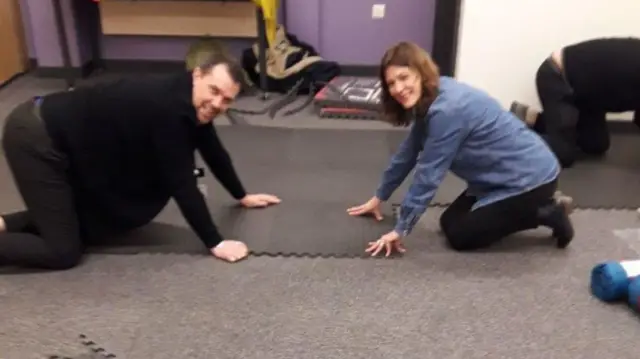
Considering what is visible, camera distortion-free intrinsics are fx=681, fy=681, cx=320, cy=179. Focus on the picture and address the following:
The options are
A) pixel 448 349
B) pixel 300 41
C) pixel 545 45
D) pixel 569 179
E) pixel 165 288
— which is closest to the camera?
pixel 448 349

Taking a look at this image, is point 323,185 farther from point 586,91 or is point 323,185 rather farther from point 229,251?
point 586,91

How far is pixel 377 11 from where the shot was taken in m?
4.10

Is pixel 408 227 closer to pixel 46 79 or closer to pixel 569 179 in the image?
pixel 569 179

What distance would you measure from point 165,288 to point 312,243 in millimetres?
529

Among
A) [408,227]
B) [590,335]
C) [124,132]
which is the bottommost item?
[590,335]

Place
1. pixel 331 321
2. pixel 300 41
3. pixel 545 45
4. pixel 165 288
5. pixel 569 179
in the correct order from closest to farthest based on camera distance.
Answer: pixel 331 321, pixel 165 288, pixel 569 179, pixel 545 45, pixel 300 41

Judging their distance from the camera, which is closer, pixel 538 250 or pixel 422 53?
pixel 422 53

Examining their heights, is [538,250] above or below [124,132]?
below

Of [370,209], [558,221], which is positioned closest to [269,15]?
[370,209]

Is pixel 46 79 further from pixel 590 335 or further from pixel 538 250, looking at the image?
pixel 590 335

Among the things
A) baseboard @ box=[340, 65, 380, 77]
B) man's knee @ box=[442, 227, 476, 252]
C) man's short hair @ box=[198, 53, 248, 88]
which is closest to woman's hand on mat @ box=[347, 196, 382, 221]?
man's knee @ box=[442, 227, 476, 252]

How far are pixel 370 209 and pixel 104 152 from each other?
0.96m

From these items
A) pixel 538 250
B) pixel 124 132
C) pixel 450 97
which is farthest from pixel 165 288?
pixel 538 250

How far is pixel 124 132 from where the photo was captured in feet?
6.84
